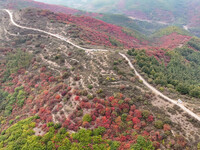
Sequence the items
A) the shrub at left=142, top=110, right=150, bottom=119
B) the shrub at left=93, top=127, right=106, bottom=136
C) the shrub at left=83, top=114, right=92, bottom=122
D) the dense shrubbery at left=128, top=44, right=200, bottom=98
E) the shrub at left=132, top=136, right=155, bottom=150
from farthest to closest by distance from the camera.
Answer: the dense shrubbery at left=128, top=44, right=200, bottom=98
the shrub at left=142, top=110, right=150, bottom=119
the shrub at left=83, top=114, right=92, bottom=122
the shrub at left=93, top=127, right=106, bottom=136
the shrub at left=132, top=136, right=155, bottom=150

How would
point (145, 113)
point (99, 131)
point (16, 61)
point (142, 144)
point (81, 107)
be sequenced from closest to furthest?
point (142, 144) < point (99, 131) < point (145, 113) < point (81, 107) < point (16, 61)

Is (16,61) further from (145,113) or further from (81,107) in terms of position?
(145,113)

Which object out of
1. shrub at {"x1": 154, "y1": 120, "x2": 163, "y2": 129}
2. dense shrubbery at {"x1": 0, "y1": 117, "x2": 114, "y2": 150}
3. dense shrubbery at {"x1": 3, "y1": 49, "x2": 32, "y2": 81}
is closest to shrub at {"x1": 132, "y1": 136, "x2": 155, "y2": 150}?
dense shrubbery at {"x1": 0, "y1": 117, "x2": 114, "y2": 150}

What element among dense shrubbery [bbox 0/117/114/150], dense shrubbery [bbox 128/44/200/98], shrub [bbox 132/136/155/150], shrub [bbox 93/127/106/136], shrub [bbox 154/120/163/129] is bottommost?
dense shrubbery [bbox 0/117/114/150]

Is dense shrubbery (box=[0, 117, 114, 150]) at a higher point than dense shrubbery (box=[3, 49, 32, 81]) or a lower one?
lower

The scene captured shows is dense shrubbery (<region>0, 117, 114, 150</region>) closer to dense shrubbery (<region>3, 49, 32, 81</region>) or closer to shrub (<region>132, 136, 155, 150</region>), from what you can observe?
shrub (<region>132, 136, 155, 150</region>)

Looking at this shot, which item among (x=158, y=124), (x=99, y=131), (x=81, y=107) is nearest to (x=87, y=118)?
(x=81, y=107)

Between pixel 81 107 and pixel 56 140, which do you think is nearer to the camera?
pixel 56 140

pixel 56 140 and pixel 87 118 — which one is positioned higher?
pixel 87 118

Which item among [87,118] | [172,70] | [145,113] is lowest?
[87,118]

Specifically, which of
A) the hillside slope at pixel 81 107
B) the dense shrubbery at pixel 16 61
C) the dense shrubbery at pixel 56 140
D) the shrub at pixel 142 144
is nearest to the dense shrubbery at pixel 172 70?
the hillside slope at pixel 81 107

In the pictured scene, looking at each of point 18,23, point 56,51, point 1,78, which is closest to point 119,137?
point 56,51
